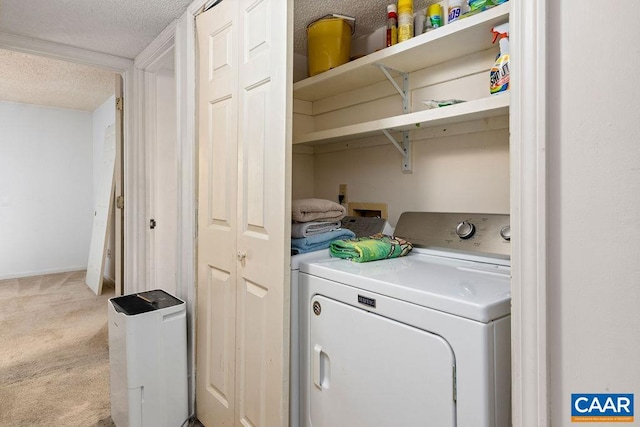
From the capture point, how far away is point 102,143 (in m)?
4.90

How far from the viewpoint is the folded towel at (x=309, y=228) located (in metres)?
1.48

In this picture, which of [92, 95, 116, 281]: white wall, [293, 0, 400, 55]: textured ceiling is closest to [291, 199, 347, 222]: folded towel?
[293, 0, 400, 55]: textured ceiling

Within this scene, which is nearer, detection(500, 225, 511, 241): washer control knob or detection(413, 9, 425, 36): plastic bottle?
detection(500, 225, 511, 241): washer control knob

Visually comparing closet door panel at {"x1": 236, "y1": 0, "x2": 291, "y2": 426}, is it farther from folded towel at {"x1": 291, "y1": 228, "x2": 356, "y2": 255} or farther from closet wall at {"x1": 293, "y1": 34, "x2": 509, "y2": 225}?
closet wall at {"x1": 293, "y1": 34, "x2": 509, "y2": 225}

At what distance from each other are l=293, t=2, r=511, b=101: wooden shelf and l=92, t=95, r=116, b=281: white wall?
3.38 meters

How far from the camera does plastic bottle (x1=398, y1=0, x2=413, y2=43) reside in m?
1.56

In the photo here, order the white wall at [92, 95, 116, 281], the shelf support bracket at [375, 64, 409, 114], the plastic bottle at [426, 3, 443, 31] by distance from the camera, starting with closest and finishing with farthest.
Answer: the plastic bottle at [426, 3, 443, 31], the shelf support bracket at [375, 64, 409, 114], the white wall at [92, 95, 116, 281]

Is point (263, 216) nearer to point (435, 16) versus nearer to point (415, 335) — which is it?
point (415, 335)

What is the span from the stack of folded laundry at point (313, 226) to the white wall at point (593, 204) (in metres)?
0.90

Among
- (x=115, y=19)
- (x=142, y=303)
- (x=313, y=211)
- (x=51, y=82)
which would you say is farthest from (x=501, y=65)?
(x=51, y=82)

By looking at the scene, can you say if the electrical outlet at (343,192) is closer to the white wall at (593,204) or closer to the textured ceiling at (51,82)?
the white wall at (593,204)

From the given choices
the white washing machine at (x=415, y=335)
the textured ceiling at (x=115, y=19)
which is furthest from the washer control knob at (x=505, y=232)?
the textured ceiling at (x=115, y=19)

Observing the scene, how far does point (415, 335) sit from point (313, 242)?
622mm

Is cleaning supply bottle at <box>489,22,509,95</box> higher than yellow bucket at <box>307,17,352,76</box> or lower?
lower
